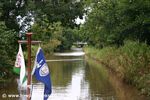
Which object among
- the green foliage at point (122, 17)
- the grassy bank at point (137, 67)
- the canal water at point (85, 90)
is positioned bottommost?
the canal water at point (85, 90)

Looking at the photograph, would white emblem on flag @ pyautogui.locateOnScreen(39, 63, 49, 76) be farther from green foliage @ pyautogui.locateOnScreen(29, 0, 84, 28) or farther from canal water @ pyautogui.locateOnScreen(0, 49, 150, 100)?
green foliage @ pyautogui.locateOnScreen(29, 0, 84, 28)

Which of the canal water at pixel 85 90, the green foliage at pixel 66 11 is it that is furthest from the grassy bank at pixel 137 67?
the green foliage at pixel 66 11

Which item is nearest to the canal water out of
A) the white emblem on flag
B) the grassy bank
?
the grassy bank

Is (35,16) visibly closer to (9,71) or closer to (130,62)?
(9,71)

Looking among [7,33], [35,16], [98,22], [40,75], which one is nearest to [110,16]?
[98,22]

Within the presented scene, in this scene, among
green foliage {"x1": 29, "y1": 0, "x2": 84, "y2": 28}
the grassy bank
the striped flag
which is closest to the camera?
the striped flag

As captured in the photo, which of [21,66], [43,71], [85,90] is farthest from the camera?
[85,90]

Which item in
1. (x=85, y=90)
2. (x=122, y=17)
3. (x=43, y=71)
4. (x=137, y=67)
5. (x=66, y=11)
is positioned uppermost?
(x=43, y=71)

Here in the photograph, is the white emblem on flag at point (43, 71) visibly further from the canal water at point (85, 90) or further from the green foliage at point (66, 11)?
the green foliage at point (66, 11)

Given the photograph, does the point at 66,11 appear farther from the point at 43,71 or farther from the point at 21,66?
the point at 43,71

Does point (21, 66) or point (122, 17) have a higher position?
point (21, 66)

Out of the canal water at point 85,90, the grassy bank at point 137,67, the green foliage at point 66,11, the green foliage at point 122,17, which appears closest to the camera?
the canal water at point 85,90

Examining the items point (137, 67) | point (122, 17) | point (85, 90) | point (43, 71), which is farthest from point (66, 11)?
→ point (43, 71)

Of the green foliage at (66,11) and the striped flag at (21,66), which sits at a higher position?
the striped flag at (21,66)
